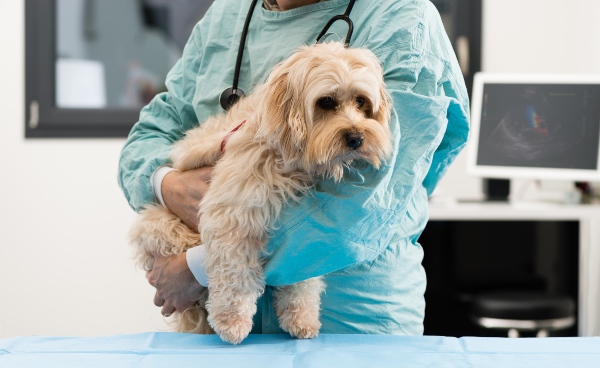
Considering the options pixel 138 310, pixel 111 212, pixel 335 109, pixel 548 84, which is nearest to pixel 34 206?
pixel 111 212

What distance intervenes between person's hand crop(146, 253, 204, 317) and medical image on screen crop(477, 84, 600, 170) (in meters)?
2.03

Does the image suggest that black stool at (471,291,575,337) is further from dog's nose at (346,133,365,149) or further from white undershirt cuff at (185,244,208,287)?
dog's nose at (346,133,365,149)

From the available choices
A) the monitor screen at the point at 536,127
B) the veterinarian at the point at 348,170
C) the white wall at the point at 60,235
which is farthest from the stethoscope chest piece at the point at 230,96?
the white wall at the point at 60,235

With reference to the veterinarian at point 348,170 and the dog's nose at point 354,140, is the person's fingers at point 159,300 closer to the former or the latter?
the veterinarian at point 348,170

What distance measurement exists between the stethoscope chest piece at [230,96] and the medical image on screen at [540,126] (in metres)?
1.94

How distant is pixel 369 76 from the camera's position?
1.09 m

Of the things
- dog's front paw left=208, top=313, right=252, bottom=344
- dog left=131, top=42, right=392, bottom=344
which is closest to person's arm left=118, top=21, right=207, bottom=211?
dog left=131, top=42, right=392, bottom=344

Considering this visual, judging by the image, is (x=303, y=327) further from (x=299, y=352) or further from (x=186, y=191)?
(x=186, y=191)

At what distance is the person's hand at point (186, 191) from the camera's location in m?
1.31

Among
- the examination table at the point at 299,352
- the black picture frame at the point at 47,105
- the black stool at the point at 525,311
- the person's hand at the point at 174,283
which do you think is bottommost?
the black stool at the point at 525,311

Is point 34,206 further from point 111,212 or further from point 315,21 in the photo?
point 315,21

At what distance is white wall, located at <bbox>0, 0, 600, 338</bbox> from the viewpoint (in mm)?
3551

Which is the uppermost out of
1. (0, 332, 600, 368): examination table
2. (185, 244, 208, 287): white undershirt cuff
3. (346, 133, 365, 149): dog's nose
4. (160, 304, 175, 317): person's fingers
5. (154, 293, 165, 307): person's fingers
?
(346, 133, 365, 149): dog's nose

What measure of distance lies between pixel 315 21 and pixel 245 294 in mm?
535
